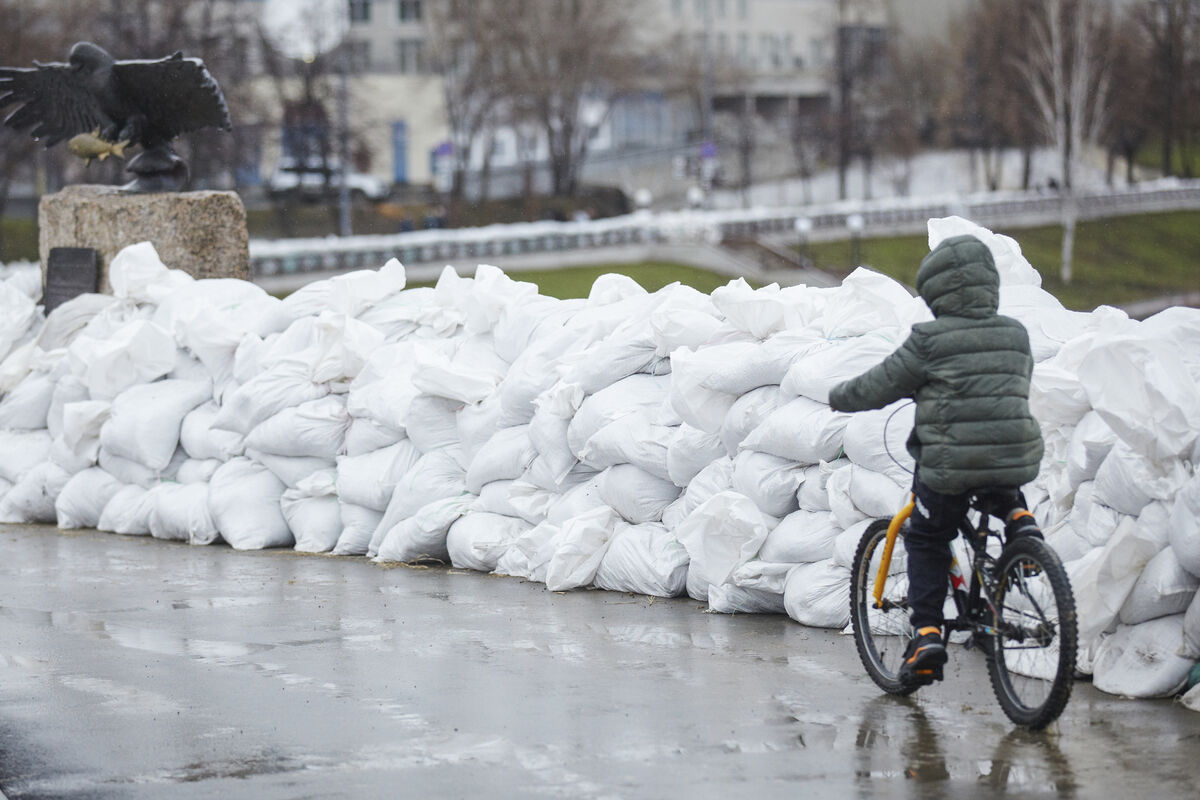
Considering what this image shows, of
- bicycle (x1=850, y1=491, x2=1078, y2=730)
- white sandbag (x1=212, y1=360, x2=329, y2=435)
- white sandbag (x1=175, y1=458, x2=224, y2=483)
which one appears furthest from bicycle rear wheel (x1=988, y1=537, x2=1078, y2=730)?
white sandbag (x1=175, y1=458, x2=224, y2=483)

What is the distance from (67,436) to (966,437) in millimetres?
6334

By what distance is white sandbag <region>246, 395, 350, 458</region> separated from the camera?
868 cm

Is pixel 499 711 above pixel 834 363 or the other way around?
the other way around

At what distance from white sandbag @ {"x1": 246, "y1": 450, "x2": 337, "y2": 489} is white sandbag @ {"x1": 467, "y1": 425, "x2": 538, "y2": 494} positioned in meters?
1.08

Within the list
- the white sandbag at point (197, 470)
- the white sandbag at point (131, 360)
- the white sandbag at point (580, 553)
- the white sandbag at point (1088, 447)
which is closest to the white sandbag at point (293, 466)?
the white sandbag at point (197, 470)

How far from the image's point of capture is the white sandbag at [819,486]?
21.4ft

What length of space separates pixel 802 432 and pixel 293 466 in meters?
3.27

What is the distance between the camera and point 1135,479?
5332 mm

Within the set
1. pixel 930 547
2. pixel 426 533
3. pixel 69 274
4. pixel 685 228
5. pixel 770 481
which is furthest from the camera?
pixel 685 228

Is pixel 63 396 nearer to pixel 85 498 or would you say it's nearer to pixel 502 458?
pixel 85 498

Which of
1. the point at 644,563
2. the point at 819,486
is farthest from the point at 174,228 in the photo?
the point at 819,486

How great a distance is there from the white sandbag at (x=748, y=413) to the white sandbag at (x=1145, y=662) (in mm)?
1804

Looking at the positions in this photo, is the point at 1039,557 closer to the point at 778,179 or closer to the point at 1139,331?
the point at 1139,331

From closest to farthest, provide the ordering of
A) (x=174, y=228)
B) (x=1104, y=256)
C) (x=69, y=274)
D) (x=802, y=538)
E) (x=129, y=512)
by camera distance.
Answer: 1. (x=802, y=538)
2. (x=129, y=512)
3. (x=174, y=228)
4. (x=69, y=274)
5. (x=1104, y=256)
